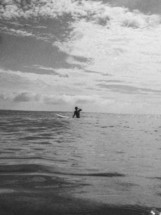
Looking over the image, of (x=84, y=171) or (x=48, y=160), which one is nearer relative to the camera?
(x=84, y=171)

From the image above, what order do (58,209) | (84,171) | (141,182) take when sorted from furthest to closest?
(84,171) < (141,182) < (58,209)

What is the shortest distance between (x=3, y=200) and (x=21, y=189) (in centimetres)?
66

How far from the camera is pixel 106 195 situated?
14.6 ft

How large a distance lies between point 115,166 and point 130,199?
9.23 feet

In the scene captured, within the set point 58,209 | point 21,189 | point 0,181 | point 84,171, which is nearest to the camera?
point 58,209

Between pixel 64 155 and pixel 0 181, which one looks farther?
pixel 64 155

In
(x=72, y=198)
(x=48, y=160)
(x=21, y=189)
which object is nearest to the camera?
(x=72, y=198)

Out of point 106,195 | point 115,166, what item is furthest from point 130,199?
point 115,166

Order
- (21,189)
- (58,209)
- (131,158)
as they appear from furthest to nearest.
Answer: (131,158) → (21,189) → (58,209)

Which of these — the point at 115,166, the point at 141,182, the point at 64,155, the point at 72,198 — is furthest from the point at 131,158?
the point at 72,198

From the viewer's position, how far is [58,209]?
3.69m

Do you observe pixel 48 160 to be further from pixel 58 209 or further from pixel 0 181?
pixel 58 209

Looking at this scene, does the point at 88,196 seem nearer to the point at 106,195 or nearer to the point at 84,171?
the point at 106,195

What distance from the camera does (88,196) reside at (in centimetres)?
436
